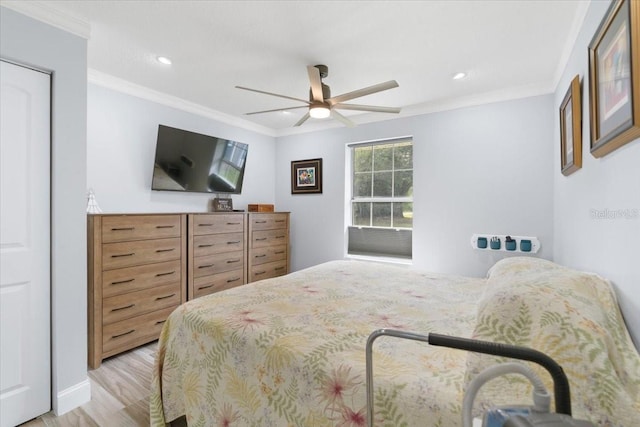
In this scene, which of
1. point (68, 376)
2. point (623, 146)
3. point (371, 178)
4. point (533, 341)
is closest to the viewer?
point (533, 341)

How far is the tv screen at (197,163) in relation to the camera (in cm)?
325

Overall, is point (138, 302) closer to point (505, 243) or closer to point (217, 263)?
point (217, 263)

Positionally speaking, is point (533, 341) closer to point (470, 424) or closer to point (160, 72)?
point (470, 424)

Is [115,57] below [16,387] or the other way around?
the other way around

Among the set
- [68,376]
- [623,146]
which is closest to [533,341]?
[623,146]

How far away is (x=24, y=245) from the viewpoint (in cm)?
182

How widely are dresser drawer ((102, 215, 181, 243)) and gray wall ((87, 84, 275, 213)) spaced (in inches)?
18.9

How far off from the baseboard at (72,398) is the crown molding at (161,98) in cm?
257

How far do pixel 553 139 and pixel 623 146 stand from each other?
209cm

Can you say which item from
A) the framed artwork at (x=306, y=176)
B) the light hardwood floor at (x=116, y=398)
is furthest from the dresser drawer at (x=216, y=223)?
the light hardwood floor at (x=116, y=398)

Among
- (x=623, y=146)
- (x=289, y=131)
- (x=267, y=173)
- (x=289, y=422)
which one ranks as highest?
(x=289, y=131)

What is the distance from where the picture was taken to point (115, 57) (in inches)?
97.6

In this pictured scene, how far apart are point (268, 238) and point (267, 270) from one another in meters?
0.44

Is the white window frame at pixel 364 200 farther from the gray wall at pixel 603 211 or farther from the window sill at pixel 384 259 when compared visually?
the gray wall at pixel 603 211
